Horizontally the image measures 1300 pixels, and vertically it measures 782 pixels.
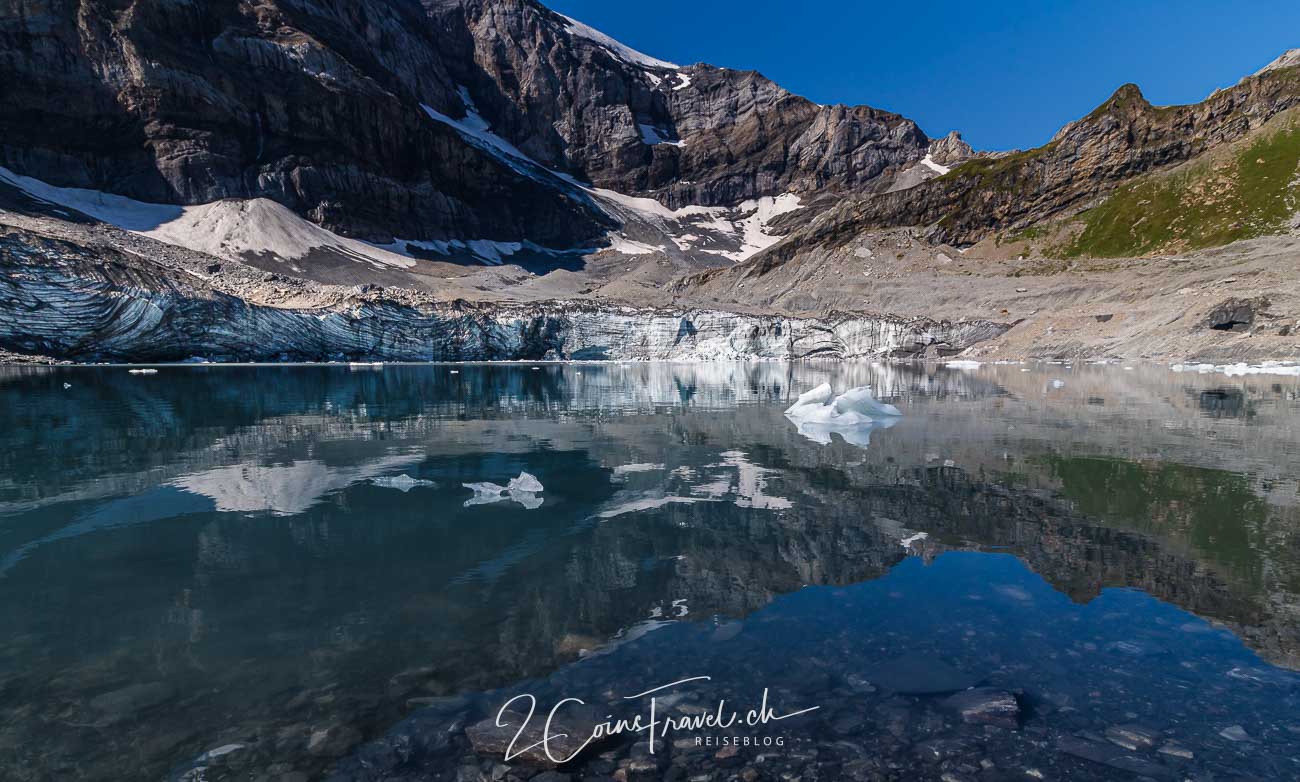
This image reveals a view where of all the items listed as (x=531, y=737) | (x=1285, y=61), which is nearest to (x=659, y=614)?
(x=531, y=737)

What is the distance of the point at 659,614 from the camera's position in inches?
233

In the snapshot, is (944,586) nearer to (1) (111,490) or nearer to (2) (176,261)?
(1) (111,490)

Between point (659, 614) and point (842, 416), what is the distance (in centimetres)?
1411

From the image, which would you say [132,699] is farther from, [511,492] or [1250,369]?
[1250,369]

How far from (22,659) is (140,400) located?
2482cm

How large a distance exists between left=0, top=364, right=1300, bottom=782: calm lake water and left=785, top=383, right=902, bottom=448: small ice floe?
4121mm

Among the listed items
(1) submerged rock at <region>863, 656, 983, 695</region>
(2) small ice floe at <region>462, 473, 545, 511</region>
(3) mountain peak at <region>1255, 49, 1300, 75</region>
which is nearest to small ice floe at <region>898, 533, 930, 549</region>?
(1) submerged rock at <region>863, 656, 983, 695</region>

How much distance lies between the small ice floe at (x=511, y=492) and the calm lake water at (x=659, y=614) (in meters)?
0.08

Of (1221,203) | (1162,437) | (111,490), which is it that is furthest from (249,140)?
(1221,203)

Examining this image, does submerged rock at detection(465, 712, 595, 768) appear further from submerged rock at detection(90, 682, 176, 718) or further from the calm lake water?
submerged rock at detection(90, 682, 176, 718)

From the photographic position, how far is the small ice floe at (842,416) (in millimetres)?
17391

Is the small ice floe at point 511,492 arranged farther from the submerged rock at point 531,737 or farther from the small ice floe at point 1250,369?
the small ice floe at point 1250,369

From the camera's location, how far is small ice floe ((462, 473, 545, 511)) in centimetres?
998

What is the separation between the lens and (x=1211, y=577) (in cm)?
646
